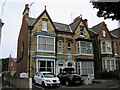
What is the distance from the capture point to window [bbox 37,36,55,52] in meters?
31.8

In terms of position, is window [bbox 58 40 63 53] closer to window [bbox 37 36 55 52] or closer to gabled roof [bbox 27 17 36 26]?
window [bbox 37 36 55 52]

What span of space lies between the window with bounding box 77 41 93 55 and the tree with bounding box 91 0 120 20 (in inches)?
613

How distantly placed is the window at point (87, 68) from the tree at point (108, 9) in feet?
53.4

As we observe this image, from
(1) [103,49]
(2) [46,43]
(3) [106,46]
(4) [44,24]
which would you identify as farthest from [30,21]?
(3) [106,46]

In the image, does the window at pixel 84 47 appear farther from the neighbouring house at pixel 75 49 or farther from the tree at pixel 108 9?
the tree at pixel 108 9

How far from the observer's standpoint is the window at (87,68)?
35.2 meters

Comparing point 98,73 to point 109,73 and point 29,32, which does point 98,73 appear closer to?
point 109,73

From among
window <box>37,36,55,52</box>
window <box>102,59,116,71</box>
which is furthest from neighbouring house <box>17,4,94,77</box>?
window <box>102,59,116,71</box>

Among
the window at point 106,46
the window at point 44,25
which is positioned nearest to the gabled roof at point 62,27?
the window at point 44,25

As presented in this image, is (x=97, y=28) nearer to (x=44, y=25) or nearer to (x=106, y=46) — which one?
(x=106, y=46)

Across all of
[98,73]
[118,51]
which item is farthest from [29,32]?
[118,51]

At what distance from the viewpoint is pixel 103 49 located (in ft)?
128

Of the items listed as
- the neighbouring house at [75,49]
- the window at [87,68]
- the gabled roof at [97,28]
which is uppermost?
the gabled roof at [97,28]

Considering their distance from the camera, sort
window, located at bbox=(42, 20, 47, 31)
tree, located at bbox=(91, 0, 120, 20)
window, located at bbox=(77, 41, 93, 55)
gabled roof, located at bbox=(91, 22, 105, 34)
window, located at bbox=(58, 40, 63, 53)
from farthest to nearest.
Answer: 1. gabled roof, located at bbox=(91, 22, 105, 34)
2. window, located at bbox=(77, 41, 93, 55)
3. window, located at bbox=(58, 40, 63, 53)
4. window, located at bbox=(42, 20, 47, 31)
5. tree, located at bbox=(91, 0, 120, 20)
